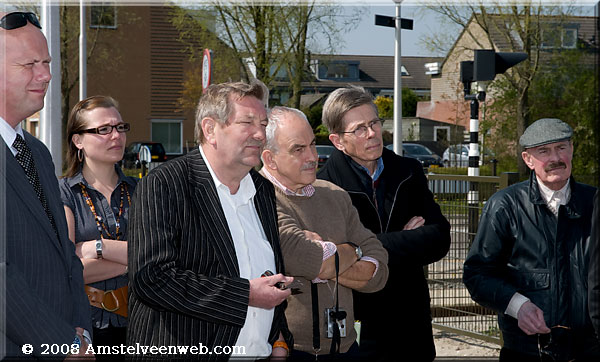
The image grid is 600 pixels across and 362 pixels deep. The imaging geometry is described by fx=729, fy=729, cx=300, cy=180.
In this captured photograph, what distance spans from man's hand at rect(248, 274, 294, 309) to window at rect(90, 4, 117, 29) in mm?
36008

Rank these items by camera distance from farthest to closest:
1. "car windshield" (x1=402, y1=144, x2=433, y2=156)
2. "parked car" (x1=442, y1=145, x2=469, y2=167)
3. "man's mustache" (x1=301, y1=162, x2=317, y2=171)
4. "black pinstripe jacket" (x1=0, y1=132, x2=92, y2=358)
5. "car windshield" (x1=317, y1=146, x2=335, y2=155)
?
1. "car windshield" (x1=402, y1=144, x2=433, y2=156)
2. "car windshield" (x1=317, y1=146, x2=335, y2=155)
3. "parked car" (x1=442, y1=145, x2=469, y2=167)
4. "man's mustache" (x1=301, y1=162, x2=317, y2=171)
5. "black pinstripe jacket" (x1=0, y1=132, x2=92, y2=358)

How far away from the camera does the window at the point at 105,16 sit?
3716 centimetres

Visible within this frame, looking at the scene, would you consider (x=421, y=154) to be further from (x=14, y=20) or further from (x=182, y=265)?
(x=14, y=20)

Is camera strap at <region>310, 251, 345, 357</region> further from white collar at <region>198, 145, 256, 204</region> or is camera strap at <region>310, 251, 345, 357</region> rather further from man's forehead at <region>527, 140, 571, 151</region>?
man's forehead at <region>527, 140, 571, 151</region>

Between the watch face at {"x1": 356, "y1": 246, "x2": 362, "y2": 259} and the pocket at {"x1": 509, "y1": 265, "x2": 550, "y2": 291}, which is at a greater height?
the watch face at {"x1": 356, "y1": 246, "x2": 362, "y2": 259}

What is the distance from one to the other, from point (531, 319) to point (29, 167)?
2621mm

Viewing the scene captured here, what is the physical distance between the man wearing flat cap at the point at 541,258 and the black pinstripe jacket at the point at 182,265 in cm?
151

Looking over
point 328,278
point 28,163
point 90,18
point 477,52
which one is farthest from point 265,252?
point 90,18

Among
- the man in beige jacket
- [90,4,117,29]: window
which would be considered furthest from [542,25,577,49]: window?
the man in beige jacket

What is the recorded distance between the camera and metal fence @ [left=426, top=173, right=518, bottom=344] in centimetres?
632

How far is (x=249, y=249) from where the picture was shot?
3.15 meters

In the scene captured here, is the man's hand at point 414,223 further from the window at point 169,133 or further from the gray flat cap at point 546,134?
the window at point 169,133

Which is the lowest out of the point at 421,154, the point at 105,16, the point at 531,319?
the point at 421,154

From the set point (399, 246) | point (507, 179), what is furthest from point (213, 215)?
point (507, 179)
